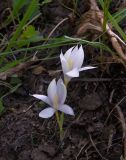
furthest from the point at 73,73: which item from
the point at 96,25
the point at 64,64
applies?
the point at 96,25

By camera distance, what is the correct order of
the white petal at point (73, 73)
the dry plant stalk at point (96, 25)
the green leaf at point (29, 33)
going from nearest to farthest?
the white petal at point (73, 73) → the dry plant stalk at point (96, 25) → the green leaf at point (29, 33)

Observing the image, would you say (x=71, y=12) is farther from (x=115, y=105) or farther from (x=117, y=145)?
(x=117, y=145)

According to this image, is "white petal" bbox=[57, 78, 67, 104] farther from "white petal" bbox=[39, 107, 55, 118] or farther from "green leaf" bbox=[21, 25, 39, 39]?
"green leaf" bbox=[21, 25, 39, 39]

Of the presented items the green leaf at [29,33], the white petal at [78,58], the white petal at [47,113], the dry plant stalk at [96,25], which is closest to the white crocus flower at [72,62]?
the white petal at [78,58]

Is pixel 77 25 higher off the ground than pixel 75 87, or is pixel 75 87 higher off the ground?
pixel 77 25

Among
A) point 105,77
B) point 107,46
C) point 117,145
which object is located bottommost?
point 117,145

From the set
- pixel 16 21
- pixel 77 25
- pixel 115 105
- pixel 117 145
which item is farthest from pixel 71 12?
pixel 117 145

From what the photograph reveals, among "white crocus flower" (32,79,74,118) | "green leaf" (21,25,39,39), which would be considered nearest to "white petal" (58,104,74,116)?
"white crocus flower" (32,79,74,118)

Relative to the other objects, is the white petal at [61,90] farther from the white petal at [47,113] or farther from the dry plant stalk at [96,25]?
the dry plant stalk at [96,25]
